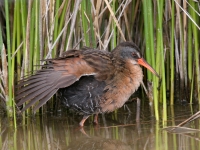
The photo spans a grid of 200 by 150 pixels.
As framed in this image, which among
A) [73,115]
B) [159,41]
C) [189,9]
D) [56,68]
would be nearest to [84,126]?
[73,115]

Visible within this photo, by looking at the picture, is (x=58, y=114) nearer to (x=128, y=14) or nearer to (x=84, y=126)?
(x=84, y=126)

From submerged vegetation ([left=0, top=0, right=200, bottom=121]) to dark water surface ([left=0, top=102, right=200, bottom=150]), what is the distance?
0.67 ft

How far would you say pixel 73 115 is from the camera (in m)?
5.66

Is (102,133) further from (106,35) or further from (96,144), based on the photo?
(106,35)

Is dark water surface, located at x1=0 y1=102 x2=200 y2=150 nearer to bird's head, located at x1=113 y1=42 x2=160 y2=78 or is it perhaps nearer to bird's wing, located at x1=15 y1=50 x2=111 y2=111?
bird's wing, located at x1=15 y1=50 x2=111 y2=111

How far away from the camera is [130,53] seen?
514 cm

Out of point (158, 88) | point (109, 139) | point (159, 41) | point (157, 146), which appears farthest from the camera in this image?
point (158, 88)

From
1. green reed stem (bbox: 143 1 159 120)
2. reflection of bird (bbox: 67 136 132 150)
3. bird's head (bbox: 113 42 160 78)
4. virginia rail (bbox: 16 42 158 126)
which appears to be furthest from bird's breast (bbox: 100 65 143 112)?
reflection of bird (bbox: 67 136 132 150)

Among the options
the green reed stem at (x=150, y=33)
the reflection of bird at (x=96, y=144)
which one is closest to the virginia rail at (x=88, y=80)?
the green reed stem at (x=150, y=33)

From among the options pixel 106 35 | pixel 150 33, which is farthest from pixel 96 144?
pixel 106 35

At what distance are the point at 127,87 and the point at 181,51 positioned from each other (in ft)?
3.14

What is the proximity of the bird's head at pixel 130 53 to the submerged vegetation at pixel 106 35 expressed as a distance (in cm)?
10

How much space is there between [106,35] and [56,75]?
33.9 inches

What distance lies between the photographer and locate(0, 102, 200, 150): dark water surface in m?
4.40
